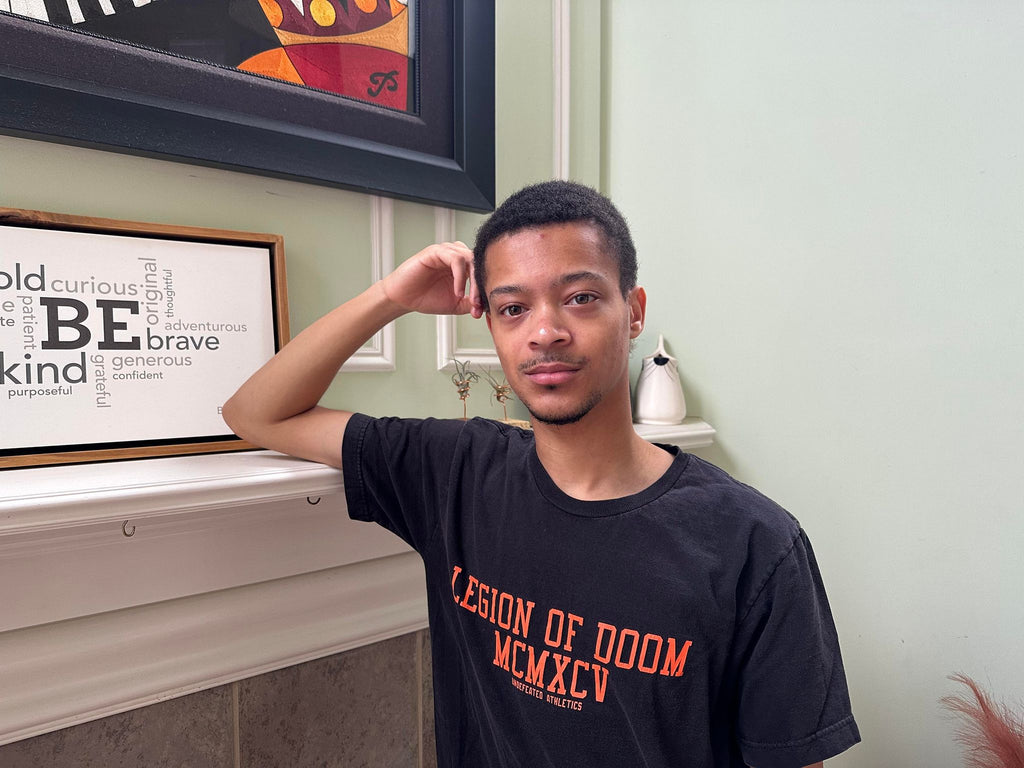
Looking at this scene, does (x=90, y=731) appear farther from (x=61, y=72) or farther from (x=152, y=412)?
(x=61, y=72)

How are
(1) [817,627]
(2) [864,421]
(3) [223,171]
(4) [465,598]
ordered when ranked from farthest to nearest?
1. (2) [864,421]
2. (3) [223,171]
3. (4) [465,598]
4. (1) [817,627]

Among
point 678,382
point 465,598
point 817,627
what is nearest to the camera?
point 817,627

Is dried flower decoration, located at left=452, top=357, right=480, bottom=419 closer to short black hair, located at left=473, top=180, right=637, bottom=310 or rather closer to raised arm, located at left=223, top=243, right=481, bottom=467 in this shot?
raised arm, located at left=223, top=243, right=481, bottom=467

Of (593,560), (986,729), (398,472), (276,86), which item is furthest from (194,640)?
(986,729)

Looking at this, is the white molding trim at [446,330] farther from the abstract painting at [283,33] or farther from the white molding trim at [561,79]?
the white molding trim at [561,79]

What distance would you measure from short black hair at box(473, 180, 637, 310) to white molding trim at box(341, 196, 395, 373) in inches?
13.5

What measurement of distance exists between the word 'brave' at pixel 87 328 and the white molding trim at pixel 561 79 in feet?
2.73

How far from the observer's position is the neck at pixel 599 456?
0.82 meters

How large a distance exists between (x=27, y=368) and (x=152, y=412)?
5.8 inches

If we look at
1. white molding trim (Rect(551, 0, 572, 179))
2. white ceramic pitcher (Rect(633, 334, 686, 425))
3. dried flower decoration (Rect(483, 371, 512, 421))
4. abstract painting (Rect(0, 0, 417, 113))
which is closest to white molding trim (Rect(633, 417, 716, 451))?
white ceramic pitcher (Rect(633, 334, 686, 425))

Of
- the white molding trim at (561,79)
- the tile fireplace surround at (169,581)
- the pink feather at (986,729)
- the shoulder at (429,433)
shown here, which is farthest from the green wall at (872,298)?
the shoulder at (429,433)

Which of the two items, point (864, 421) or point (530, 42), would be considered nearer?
point (864, 421)

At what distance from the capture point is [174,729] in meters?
0.95

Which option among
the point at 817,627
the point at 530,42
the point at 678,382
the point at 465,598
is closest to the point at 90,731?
the point at 465,598
